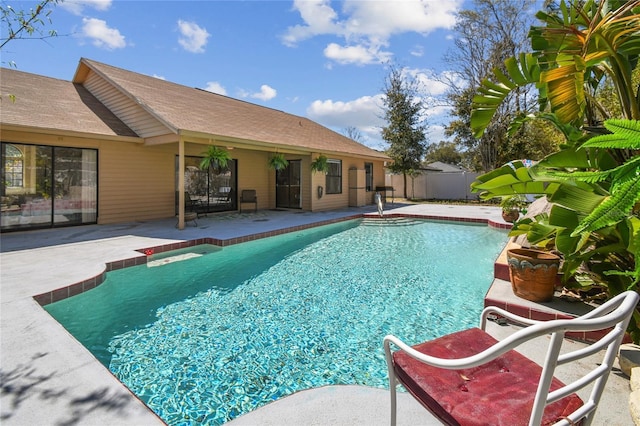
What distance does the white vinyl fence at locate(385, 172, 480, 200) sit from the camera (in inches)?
794

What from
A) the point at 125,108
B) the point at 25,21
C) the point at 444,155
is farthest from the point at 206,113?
the point at 444,155

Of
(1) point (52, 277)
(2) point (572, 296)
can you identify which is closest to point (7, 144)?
(1) point (52, 277)

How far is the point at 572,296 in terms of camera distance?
3.49 metres

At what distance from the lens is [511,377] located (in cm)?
156

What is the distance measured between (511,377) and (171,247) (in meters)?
6.74

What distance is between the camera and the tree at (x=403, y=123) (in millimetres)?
20406

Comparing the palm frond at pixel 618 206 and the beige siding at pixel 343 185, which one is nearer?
the palm frond at pixel 618 206

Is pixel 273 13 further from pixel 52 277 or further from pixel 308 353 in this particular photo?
pixel 308 353

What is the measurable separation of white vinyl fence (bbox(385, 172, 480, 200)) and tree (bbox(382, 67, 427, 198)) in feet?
2.63

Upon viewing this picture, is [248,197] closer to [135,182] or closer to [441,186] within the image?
[135,182]

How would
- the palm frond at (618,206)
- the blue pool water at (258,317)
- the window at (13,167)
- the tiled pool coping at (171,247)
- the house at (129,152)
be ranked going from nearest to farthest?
1. the palm frond at (618,206)
2. the blue pool water at (258,317)
3. the tiled pool coping at (171,247)
4. the window at (13,167)
5. the house at (129,152)

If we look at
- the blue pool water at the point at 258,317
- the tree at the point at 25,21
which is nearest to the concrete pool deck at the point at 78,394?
the blue pool water at the point at 258,317

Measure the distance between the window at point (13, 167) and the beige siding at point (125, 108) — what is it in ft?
9.14

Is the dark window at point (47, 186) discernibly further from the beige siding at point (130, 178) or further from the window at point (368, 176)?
the window at point (368, 176)
